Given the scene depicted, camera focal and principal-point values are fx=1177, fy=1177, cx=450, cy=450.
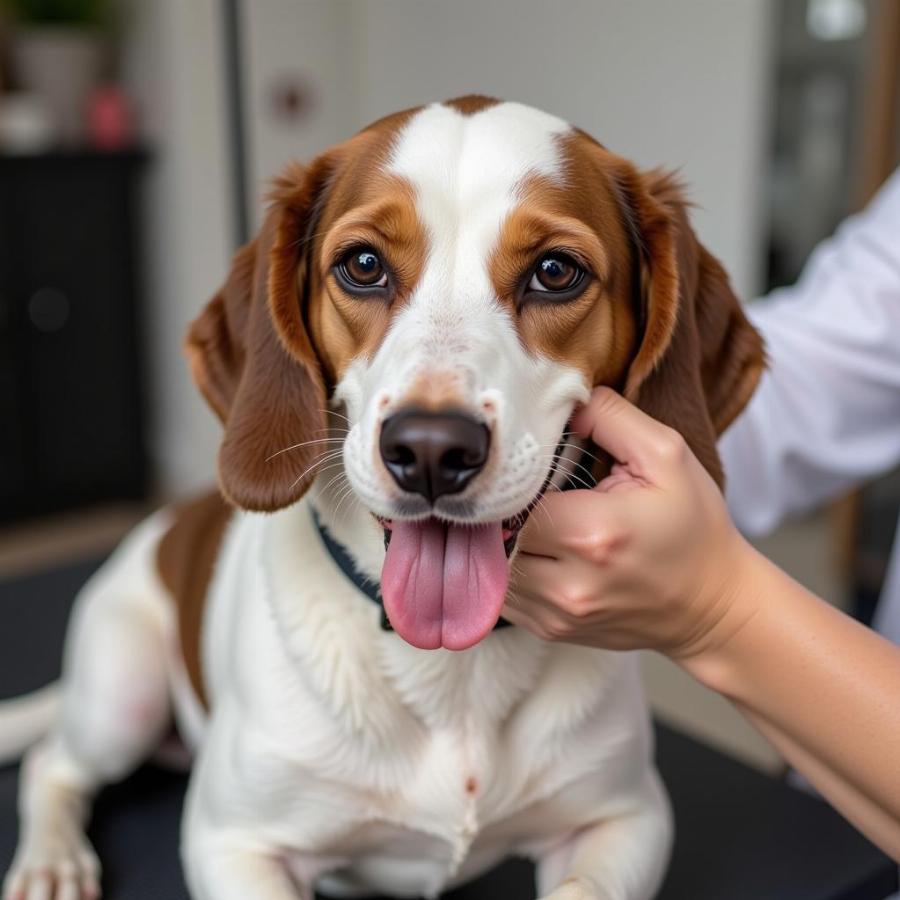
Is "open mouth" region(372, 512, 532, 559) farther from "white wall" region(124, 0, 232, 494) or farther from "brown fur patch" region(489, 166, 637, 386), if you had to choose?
"white wall" region(124, 0, 232, 494)

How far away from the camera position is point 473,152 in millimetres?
960

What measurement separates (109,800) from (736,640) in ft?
2.49

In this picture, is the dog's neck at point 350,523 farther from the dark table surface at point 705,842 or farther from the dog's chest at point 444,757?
the dark table surface at point 705,842

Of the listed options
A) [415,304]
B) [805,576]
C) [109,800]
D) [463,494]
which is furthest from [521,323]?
Answer: [805,576]

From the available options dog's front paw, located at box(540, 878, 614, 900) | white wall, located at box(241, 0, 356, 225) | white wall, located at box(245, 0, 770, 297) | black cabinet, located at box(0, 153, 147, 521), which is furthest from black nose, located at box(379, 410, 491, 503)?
white wall, located at box(241, 0, 356, 225)

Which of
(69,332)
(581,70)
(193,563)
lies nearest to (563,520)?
(193,563)

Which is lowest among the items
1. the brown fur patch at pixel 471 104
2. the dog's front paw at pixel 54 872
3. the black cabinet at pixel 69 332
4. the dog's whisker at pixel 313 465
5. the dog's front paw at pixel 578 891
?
the black cabinet at pixel 69 332

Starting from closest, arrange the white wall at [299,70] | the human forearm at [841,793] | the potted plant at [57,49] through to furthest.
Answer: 1. the human forearm at [841,793]
2. the potted plant at [57,49]
3. the white wall at [299,70]

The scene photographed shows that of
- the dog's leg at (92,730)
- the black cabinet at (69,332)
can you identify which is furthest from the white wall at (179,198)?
the dog's leg at (92,730)

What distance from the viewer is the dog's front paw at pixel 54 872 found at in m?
1.11

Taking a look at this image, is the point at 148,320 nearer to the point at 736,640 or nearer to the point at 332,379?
the point at 332,379

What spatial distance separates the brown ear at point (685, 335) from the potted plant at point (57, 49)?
11.4ft

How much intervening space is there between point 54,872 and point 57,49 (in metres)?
3.47

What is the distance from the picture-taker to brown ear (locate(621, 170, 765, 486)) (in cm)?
100
